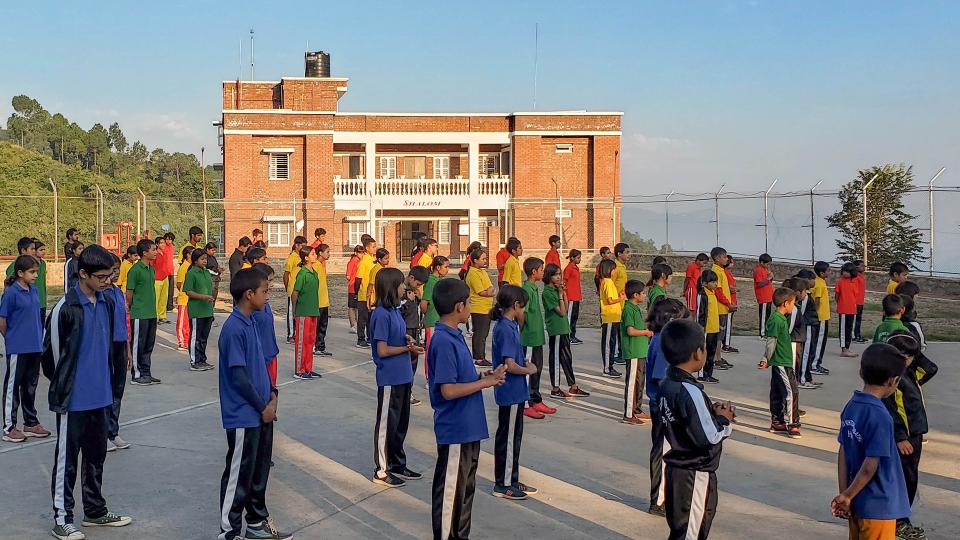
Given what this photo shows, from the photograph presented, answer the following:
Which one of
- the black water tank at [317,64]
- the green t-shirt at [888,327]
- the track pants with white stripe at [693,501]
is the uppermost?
the black water tank at [317,64]

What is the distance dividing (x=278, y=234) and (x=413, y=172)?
817cm

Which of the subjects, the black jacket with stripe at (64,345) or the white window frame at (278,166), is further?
the white window frame at (278,166)

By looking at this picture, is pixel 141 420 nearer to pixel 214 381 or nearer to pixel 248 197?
pixel 214 381

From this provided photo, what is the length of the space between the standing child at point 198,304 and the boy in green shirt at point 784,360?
7.65 meters

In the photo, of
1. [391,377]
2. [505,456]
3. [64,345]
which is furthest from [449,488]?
[64,345]

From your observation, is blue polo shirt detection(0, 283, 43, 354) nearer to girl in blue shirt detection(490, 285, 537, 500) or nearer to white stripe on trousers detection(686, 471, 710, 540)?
girl in blue shirt detection(490, 285, 537, 500)

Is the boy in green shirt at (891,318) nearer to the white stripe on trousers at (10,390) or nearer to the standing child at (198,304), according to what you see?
the white stripe on trousers at (10,390)

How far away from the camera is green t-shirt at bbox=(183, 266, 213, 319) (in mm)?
12461

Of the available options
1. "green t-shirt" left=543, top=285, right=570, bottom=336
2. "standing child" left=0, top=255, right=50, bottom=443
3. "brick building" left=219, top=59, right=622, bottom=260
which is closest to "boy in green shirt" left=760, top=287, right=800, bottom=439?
"green t-shirt" left=543, top=285, right=570, bottom=336

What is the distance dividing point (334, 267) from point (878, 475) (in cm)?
3445

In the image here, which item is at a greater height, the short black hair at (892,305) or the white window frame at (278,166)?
the white window frame at (278,166)

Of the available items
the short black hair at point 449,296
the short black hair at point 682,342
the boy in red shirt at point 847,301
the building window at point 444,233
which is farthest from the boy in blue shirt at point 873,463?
the building window at point 444,233

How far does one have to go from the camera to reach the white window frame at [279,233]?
41.1 m

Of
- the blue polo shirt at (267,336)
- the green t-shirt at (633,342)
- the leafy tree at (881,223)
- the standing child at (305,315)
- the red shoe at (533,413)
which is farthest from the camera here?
the leafy tree at (881,223)
